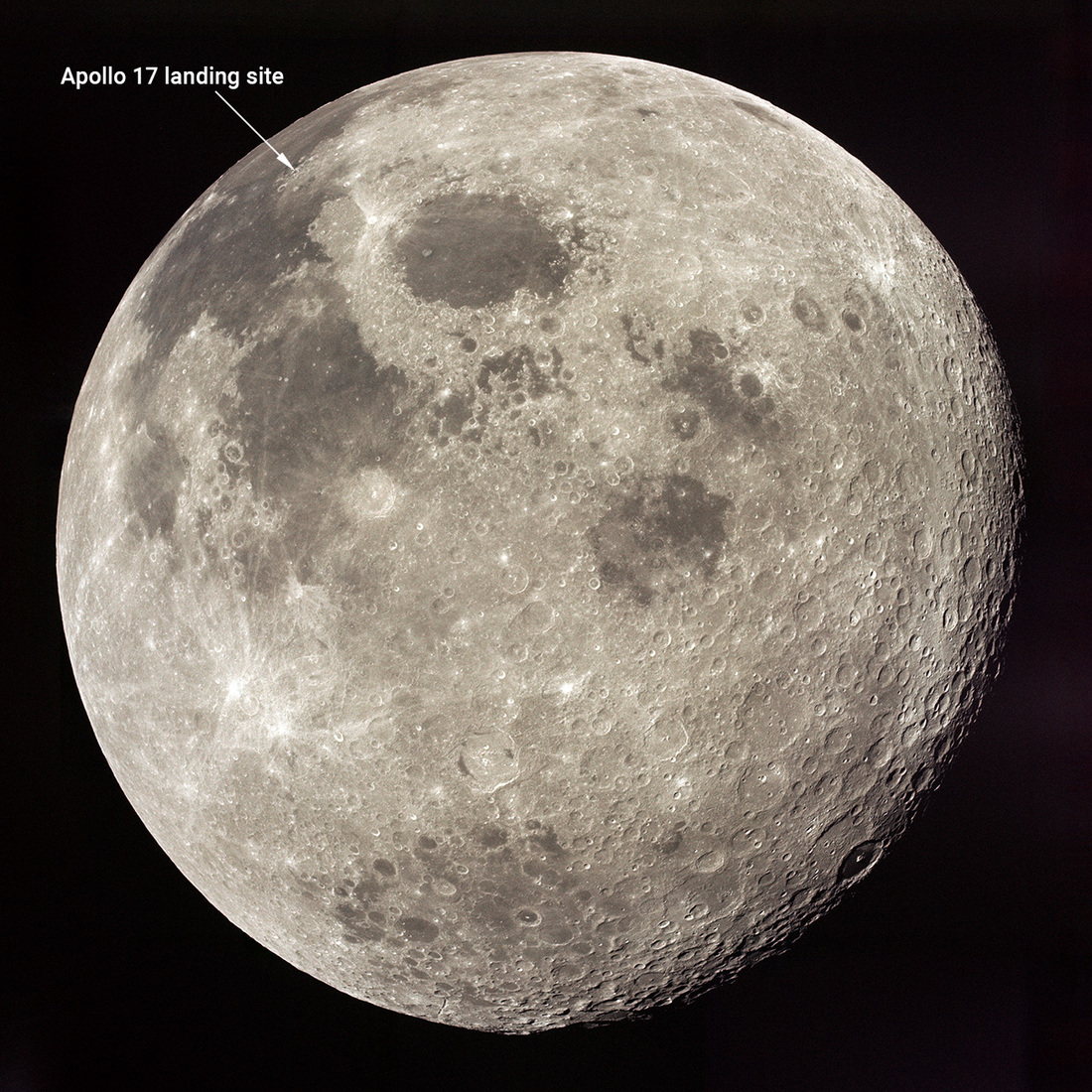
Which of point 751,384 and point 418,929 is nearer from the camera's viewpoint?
point 751,384

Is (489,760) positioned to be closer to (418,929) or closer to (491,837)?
(491,837)

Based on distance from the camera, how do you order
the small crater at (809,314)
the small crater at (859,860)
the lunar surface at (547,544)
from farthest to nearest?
1. the small crater at (859,860)
2. the small crater at (809,314)
3. the lunar surface at (547,544)

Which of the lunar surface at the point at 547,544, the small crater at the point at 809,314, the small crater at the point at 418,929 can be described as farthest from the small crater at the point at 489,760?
the small crater at the point at 809,314

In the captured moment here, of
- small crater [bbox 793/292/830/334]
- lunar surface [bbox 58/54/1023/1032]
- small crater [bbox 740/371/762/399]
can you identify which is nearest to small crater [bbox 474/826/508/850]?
lunar surface [bbox 58/54/1023/1032]

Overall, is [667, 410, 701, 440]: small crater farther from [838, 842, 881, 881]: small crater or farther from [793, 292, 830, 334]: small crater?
[838, 842, 881, 881]: small crater

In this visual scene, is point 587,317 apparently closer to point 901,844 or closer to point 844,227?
point 844,227

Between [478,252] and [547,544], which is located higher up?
[478,252]

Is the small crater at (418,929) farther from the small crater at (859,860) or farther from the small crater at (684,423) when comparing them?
the small crater at (684,423)

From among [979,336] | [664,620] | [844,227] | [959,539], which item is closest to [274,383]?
[664,620]

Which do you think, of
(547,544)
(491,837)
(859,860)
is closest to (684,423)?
(547,544)
